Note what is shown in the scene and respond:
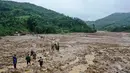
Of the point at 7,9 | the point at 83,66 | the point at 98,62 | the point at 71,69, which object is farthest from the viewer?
the point at 7,9

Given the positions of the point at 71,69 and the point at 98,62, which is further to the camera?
the point at 98,62

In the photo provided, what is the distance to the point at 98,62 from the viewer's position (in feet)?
104

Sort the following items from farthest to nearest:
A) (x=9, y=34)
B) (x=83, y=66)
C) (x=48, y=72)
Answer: (x=9, y=34), (x=83, y=66), (x=48, y=72)

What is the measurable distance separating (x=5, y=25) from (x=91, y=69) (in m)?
62.5

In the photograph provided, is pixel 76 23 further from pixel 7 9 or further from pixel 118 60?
pixel 118 60

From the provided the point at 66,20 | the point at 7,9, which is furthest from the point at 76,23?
the point at 7,9

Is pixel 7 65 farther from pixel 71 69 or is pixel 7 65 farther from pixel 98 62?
pixel 98 62

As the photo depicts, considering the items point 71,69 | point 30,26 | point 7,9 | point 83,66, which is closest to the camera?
point 71,69

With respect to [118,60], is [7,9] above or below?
above

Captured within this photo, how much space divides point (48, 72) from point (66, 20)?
101 m

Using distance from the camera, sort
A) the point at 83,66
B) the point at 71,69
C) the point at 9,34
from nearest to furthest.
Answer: the point at 71,69
the point at 83,66
the point at 9,34

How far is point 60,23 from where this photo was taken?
400 feet

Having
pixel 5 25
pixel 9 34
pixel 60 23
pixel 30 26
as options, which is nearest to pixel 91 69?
pixel 9 34

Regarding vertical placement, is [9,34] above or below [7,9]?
below
